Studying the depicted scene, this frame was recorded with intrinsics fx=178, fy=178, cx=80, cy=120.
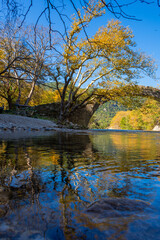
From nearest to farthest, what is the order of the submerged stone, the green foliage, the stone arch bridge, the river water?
the river water → the submerged stone → the green foliage → the stone arch bridge

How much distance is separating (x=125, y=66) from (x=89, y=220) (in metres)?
18.9

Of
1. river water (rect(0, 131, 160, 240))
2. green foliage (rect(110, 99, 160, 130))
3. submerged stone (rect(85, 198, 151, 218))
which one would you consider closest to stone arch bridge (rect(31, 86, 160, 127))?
green foliage (rect(110, 99, 160, 130))

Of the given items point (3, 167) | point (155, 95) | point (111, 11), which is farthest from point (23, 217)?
point (155, 95)

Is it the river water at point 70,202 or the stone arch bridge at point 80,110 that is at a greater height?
the stone arch bridge at point 80,110

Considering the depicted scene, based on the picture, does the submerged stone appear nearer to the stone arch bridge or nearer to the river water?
the river water

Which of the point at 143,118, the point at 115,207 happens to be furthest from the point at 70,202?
the point at 143,118

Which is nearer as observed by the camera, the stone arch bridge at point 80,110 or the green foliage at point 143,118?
the green foliage at point 143,118

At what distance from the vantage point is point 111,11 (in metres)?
2.00

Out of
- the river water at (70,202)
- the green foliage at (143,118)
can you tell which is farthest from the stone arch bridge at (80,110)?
the river water at (70,202)

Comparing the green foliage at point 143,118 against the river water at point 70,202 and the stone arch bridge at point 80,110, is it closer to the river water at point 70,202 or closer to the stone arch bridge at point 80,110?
the stone arch bridge at point 80,110

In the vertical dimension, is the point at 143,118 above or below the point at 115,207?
above

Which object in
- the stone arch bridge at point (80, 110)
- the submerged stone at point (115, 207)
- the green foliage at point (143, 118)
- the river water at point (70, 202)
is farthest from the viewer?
the stone arch bridge at point (80, 110)

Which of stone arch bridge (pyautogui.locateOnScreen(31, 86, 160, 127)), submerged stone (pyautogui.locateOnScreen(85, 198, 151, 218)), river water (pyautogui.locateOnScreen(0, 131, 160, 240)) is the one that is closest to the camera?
river water (pyautogui.locateOnScreen(0, 131, 160, 240))

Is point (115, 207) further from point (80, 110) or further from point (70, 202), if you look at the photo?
point (80, 110)
